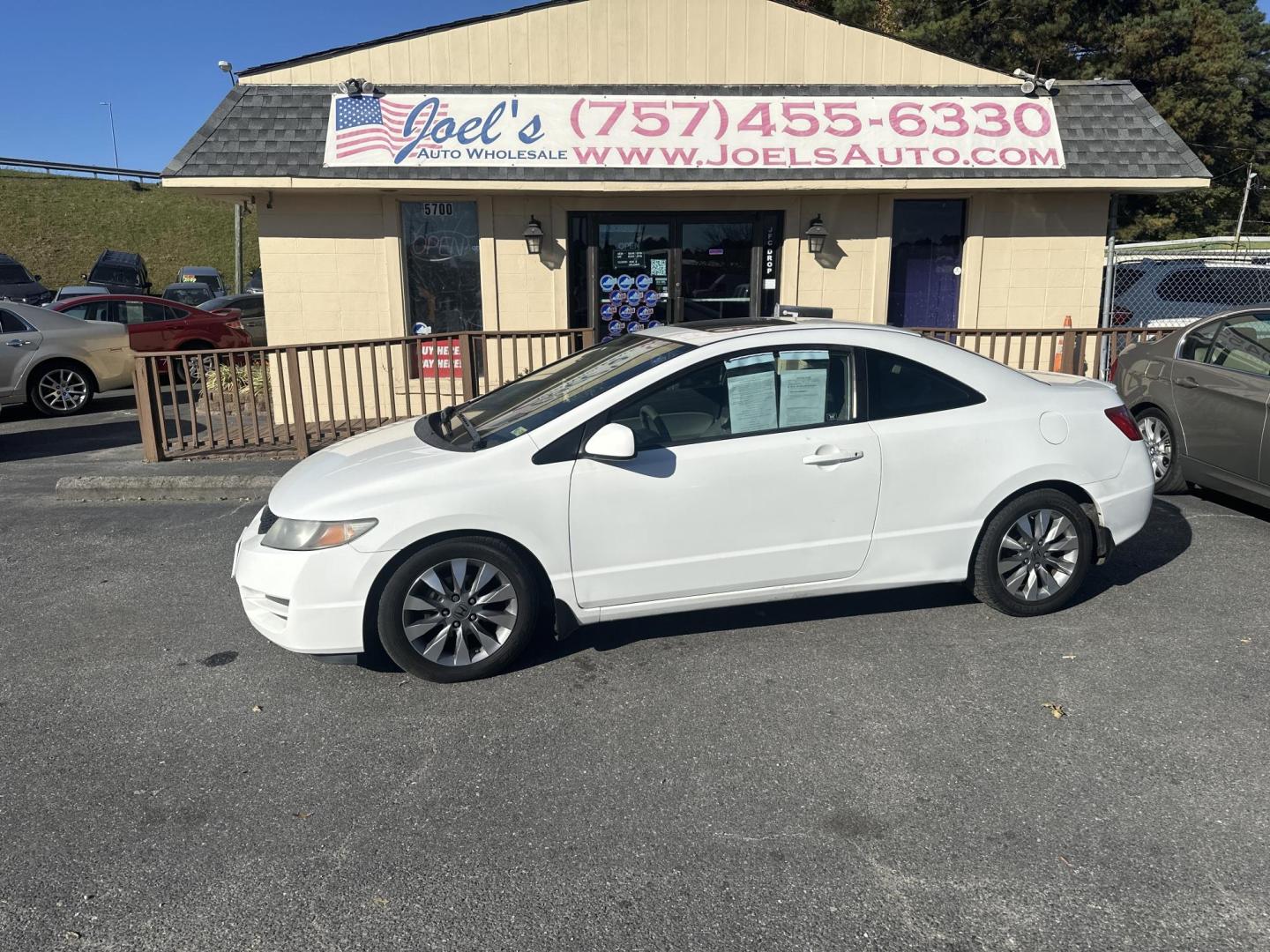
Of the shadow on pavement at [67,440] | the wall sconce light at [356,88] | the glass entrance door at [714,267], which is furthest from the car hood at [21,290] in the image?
the glass entrance door at [714,267]

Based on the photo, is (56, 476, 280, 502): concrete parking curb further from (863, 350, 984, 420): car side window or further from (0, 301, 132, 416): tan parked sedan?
(0, 301, 132, 416): tan parked sedan

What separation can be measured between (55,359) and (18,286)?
50.0 feet

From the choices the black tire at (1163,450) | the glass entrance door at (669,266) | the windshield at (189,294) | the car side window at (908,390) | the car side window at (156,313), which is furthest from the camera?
the windshield at (189,294)

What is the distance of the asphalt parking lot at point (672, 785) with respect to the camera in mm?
2678

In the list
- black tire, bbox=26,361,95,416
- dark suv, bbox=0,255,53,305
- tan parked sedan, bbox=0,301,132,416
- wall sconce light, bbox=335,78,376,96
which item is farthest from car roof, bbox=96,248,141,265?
wall sconce light, bbox=335,78,376,96

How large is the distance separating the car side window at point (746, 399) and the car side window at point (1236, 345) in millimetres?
3517

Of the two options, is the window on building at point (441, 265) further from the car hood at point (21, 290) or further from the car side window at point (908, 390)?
the car hood at point (21, 290)

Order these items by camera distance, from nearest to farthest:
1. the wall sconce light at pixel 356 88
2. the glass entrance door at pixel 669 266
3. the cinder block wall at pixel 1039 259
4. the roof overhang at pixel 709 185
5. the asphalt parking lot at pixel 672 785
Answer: the asphalt parking lot at pixel 672 785 < the roof overhang at pixel 709 185 < the wall sconce light at pixel 356 88 < the cinder block wall at pixel 1039 259 < the glass entrance door at pixel 669 266

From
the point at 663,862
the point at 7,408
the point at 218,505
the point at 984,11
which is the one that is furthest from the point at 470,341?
the point at 984,11

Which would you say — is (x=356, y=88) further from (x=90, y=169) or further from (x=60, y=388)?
(x=90, y=169)

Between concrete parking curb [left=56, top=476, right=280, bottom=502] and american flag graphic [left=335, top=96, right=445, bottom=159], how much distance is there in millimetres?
3918

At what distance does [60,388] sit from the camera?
12469mm

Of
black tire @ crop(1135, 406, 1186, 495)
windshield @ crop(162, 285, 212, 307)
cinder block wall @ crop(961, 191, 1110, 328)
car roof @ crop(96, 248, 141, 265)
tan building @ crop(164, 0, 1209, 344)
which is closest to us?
black tire @ crop(1135, 406, 1186, 495)

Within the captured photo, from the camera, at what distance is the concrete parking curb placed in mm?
7715
